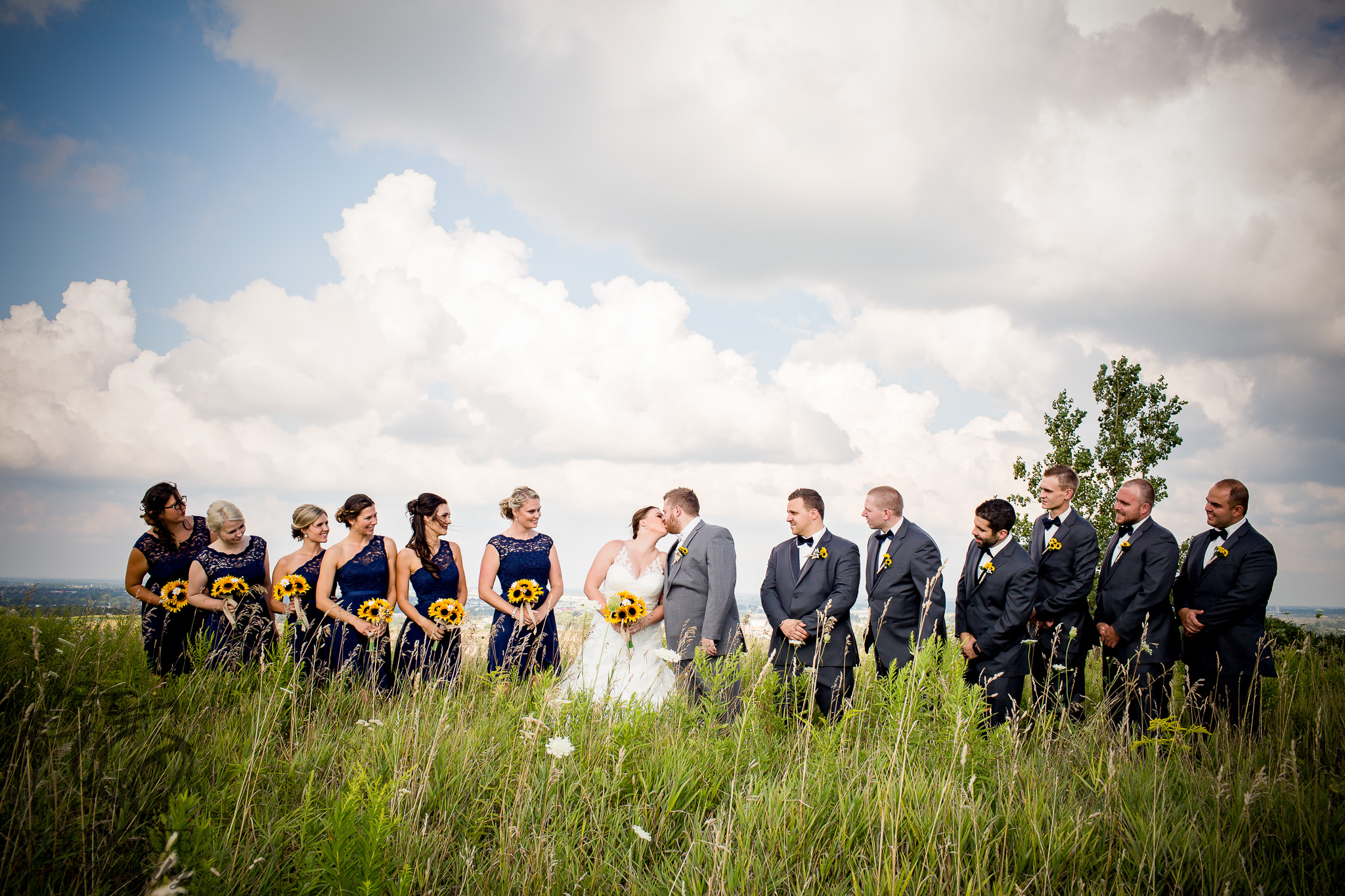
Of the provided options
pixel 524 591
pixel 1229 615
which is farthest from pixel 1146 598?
pixel 524 591

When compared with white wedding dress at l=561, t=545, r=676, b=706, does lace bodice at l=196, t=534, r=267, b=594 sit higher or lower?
higher

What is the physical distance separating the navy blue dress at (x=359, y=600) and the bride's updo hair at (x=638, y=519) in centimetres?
255

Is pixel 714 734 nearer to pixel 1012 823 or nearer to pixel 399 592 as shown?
pixel 1012 823

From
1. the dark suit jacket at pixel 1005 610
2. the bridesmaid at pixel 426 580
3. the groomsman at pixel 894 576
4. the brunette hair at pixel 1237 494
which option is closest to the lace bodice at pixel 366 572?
the bridesmaid at pixel 426 580

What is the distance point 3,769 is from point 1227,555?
7994 mm

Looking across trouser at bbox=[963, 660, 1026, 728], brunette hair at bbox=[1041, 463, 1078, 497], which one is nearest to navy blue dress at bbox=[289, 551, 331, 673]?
trouser at bbox=[963, 660, 1026, 728]

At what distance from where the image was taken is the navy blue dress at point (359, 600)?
6.29m

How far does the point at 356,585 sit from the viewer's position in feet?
21.2

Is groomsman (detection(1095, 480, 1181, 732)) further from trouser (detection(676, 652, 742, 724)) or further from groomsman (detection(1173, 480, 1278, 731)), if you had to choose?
trouser (detection(676, 652, 742, 724))

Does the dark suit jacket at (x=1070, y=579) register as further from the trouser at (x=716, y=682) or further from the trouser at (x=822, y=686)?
the trouser at (x=716, y=682)

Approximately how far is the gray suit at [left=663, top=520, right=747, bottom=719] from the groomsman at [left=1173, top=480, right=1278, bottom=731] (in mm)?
3596

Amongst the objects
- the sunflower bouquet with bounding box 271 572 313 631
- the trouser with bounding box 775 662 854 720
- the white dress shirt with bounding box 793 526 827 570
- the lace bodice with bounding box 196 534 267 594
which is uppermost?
the white dress shirt with bounding box 793 526 827 570

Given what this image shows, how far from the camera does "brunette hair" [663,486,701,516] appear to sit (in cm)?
619

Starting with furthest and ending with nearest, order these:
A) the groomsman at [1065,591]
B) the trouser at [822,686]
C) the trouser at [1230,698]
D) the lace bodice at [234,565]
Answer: the lace bodice at [234,565] < the groomsman at [1065,591] < the trouser at [822,686] < the trouser at [1230,698]
